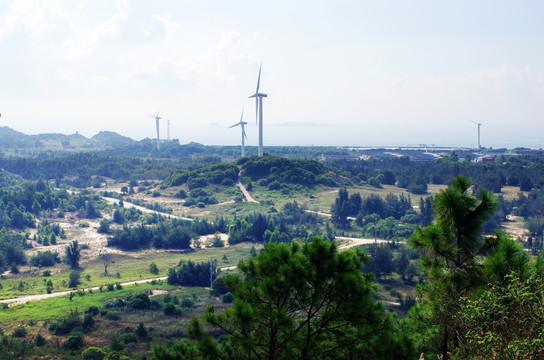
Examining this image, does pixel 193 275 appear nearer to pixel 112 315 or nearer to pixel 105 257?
pixel 112 315

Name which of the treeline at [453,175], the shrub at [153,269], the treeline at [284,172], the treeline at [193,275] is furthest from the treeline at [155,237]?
the treeline at [453,175]

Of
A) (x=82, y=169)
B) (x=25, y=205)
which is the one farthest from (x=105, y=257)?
(x=82, y=169)

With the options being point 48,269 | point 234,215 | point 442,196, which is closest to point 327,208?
point 234,215

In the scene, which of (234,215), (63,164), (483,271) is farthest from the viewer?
(63,164)

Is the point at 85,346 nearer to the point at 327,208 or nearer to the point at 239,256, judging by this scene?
the point at 239,256

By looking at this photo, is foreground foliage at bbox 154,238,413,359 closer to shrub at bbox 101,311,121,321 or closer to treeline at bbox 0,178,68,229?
shrub at bbox 101,311,121,321
